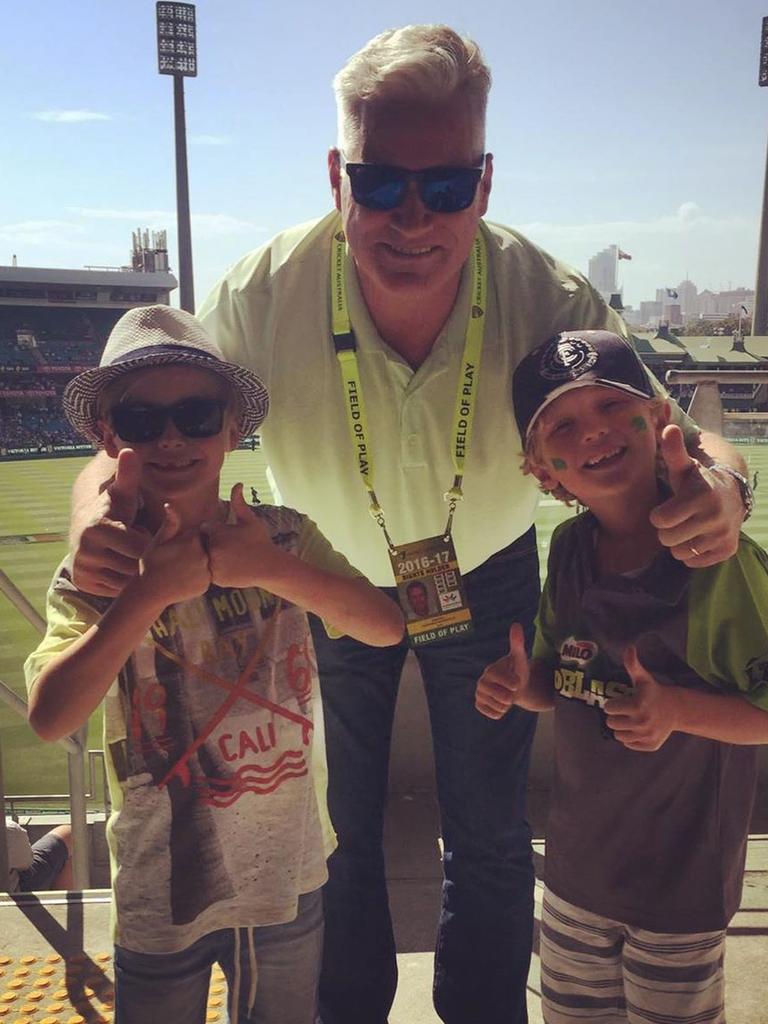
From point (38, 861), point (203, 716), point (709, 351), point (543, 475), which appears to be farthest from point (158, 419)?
point (709, 351)

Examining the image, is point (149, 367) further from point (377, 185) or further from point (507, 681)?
point (507, 681)

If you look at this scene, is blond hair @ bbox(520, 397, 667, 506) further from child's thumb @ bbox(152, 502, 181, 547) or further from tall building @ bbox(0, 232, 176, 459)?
tall building @ bbox(0, 232, 176, 459)

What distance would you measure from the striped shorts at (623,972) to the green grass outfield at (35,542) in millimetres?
1046

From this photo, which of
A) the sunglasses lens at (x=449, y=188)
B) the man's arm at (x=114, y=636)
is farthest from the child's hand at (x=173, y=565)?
the sunglasses lens at (x=449, y=188)

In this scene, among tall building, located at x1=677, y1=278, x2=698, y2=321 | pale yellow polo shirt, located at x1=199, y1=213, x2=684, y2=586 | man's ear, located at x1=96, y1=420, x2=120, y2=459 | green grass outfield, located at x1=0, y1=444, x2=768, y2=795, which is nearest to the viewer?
man's ear, located at x1=96, y1=420, x2=120, y2=459

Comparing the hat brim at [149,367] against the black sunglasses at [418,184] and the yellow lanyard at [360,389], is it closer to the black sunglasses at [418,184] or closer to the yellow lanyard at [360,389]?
the yellow lanyard at [360,389]

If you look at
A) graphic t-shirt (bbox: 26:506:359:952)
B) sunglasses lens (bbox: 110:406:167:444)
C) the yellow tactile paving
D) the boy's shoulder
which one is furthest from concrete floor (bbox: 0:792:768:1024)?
sunglasses lens (bbox: 110:406:167:444)

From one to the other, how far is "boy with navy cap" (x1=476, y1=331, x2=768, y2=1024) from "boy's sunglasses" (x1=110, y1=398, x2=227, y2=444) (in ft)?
2.01

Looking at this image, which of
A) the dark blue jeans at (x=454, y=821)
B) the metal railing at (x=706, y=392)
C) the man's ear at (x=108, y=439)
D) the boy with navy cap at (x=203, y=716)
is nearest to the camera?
the boy with navy cap at (x=203, y=716)

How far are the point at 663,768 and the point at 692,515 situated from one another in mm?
454

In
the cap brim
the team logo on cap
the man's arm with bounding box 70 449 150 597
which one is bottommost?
the man's arm with bounding box 70 449 150 597

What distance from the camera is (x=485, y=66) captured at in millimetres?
1755

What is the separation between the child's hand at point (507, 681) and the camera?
1.67 metres

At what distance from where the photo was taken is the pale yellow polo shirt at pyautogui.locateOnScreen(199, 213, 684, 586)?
1.95 m
